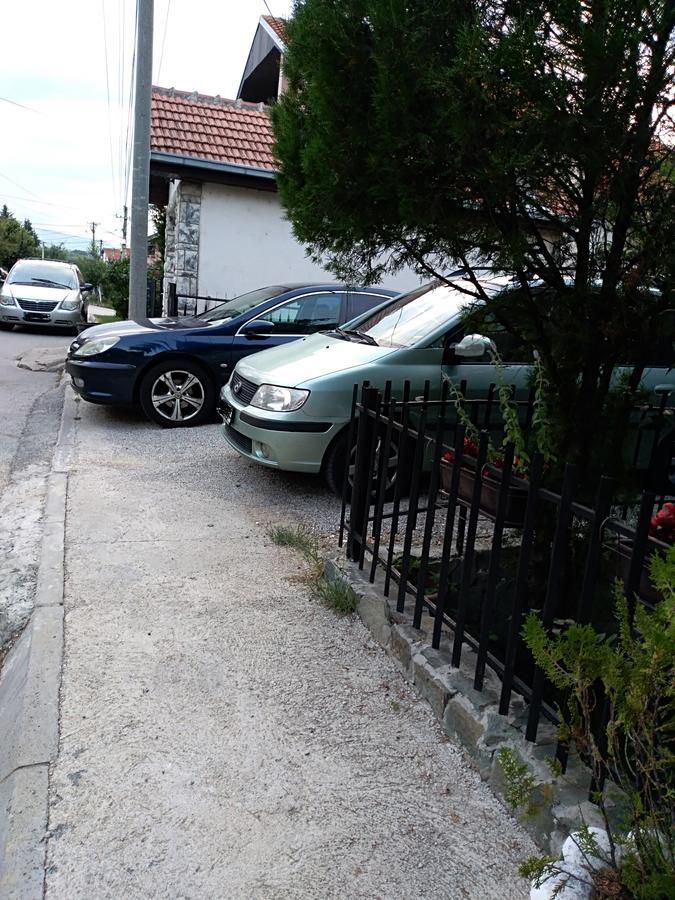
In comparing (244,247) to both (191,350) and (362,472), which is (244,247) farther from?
(362,472)

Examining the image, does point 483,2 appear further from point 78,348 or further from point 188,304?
point 188,304

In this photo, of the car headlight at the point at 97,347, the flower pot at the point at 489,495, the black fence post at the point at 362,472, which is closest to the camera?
the flower pot at the point at 489,495

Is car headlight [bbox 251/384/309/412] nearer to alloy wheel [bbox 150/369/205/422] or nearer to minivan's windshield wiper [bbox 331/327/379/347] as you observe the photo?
minivan's windshield wiper [bbox 331/327/379/347]

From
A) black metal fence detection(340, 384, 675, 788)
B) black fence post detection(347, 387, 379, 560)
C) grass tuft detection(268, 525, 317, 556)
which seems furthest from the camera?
grass tuft detection(268, 525, 317, 556)

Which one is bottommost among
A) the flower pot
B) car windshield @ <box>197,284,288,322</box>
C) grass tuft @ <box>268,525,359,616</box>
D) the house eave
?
grass tuft @ <box>268,525,359,616</box>

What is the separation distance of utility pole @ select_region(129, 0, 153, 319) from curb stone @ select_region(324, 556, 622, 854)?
8.87 metres

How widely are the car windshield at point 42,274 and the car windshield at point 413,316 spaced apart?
1405cm

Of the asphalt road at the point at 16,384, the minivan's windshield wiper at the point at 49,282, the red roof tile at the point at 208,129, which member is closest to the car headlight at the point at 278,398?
the asphalt road at the point at 16,384

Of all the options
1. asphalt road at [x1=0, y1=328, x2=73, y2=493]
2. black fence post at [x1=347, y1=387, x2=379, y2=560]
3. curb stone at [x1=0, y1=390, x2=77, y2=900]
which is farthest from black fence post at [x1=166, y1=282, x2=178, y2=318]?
black fence post at [x1=347, y1=387, x2=379, y2=560]

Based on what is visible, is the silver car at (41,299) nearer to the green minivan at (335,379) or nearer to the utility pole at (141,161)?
the utility pole at (141,161)

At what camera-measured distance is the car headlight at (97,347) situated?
309 inches

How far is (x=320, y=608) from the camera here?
399cm

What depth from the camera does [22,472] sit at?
21.9 ft

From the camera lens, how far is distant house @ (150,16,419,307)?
41.2 ft
